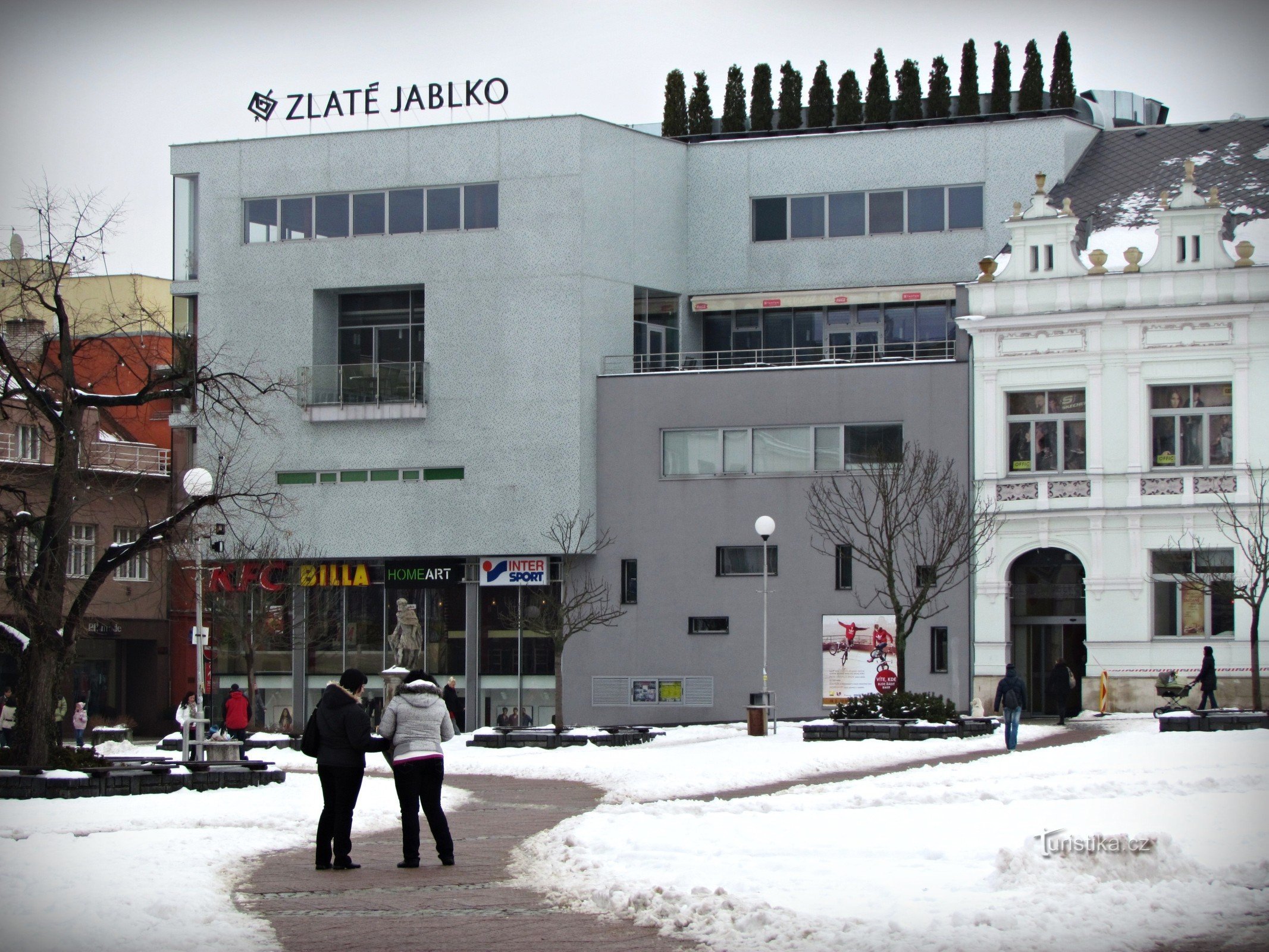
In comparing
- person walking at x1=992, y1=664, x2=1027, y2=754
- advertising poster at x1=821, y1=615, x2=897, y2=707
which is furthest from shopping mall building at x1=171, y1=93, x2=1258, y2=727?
person walking at x1=992, y1=664, x2=1027, y2=754

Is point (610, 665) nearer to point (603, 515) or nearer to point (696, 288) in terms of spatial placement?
point (603, 515)

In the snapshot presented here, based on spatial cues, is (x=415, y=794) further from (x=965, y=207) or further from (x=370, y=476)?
(x=965, y=207)

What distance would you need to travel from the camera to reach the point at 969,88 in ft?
202

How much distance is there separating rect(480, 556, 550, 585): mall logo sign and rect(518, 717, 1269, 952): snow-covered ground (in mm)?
29601

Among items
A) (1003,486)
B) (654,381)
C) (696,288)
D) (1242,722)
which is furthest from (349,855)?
(696,288)

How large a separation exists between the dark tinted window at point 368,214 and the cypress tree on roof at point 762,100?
49.2 feet

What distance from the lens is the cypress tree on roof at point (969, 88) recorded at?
6072 centimetres

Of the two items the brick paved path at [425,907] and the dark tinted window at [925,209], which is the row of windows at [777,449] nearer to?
the dark tinted window at [925,209]

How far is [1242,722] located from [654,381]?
2348 cm

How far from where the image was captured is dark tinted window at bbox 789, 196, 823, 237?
56.8 metres

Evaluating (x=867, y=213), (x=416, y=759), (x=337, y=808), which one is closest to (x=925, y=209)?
(x=867, y=213)

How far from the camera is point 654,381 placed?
53125 mm

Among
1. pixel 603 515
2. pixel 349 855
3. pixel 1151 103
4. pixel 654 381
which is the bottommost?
pixel 349 855

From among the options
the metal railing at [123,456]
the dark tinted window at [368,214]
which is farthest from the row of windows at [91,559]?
the dark tinted window at [368,214]
